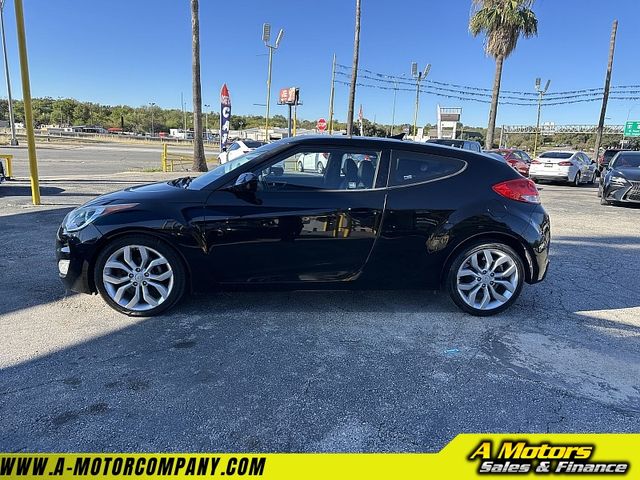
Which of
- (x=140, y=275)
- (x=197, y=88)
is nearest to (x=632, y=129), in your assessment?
(x=197, y=88)

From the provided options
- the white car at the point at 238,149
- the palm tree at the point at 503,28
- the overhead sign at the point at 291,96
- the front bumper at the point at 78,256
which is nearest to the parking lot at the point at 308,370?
the front bumper at the point at 78,256

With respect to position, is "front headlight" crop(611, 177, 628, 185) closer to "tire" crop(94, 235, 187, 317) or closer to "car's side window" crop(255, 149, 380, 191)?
"car's side window" crop(255, 149, 380, 191)

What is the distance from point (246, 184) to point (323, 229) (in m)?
0.75

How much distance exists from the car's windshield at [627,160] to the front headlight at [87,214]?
13145 mm

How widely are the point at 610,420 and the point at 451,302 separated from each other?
6.36ft

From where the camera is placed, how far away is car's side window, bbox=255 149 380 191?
12.5 feet

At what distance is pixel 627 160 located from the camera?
479 inches

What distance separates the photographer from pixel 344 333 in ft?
11.9

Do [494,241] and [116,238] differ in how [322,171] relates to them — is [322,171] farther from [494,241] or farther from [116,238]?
[116,238]

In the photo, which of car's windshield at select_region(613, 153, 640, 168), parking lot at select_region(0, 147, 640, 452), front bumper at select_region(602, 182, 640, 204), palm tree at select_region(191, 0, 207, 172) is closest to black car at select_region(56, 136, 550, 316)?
parking lot at select_region(0, 147, 640, 452)

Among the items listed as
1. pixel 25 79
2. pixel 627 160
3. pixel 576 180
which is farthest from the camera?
pixel 576 180

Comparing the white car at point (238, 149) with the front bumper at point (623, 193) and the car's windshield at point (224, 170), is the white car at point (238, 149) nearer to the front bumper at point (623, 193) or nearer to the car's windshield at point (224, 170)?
the front bumper at point (623, 193)

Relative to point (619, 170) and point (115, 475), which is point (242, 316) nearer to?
point (115, 475)

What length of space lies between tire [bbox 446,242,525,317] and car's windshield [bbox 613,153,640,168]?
10.6m
